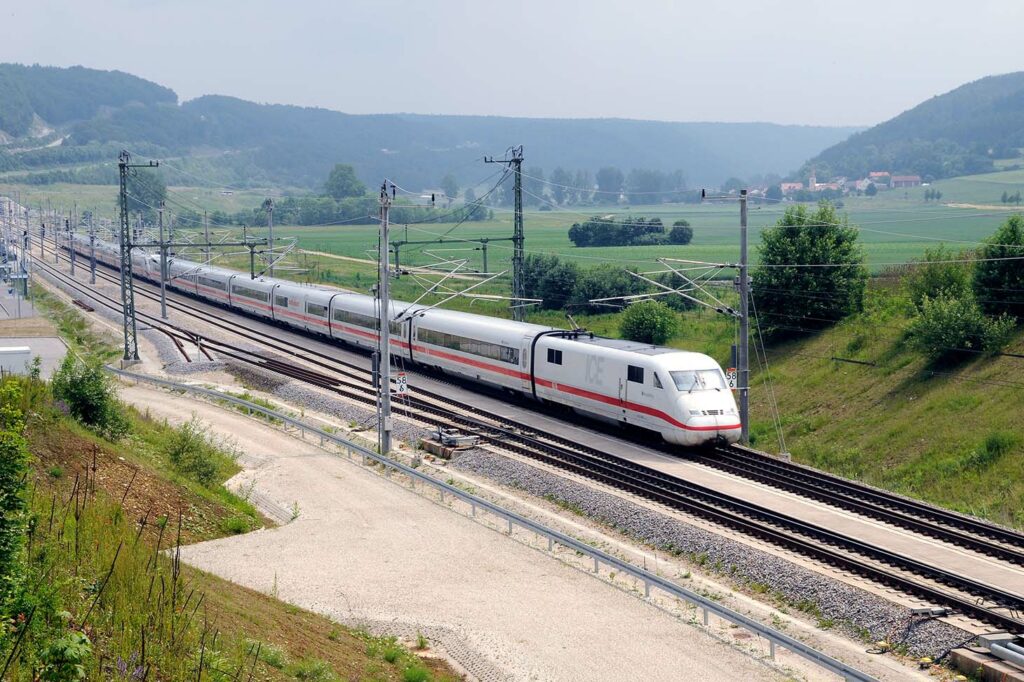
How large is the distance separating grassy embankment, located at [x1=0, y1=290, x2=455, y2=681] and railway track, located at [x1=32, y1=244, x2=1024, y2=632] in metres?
9.10

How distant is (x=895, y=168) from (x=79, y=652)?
663ft

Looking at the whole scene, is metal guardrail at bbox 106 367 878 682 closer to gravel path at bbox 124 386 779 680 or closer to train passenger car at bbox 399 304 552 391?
gravel path at bbox 124 386 779 680

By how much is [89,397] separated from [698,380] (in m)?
16.9

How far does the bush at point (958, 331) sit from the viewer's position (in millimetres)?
36406

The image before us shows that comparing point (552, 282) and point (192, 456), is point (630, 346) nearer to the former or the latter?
point (192, 456)

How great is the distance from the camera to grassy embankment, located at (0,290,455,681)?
11656 millimetres

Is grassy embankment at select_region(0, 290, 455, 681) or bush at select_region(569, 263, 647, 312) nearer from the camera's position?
grassy embankment at select_region(0, 290, 455, 681)

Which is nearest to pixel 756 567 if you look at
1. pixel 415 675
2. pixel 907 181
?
pixel 415 675

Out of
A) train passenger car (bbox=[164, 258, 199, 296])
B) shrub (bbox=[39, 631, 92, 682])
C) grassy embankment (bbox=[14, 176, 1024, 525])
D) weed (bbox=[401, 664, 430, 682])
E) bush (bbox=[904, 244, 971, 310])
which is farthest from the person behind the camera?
train passenger car (bbox=[164, 258, 199, 296])

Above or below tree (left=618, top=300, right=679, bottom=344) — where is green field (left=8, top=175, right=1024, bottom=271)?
above

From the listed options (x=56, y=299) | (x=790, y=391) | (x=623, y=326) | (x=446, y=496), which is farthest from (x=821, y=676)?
(x=56, y=299)

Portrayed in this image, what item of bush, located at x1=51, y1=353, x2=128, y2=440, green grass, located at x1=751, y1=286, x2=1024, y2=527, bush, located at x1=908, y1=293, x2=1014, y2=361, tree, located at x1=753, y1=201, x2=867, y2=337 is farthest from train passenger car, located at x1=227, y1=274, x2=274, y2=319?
bush, located at x1=908, y1=293, x2=1014, y2=361

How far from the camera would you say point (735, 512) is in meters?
24.9

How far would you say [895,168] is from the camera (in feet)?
640
